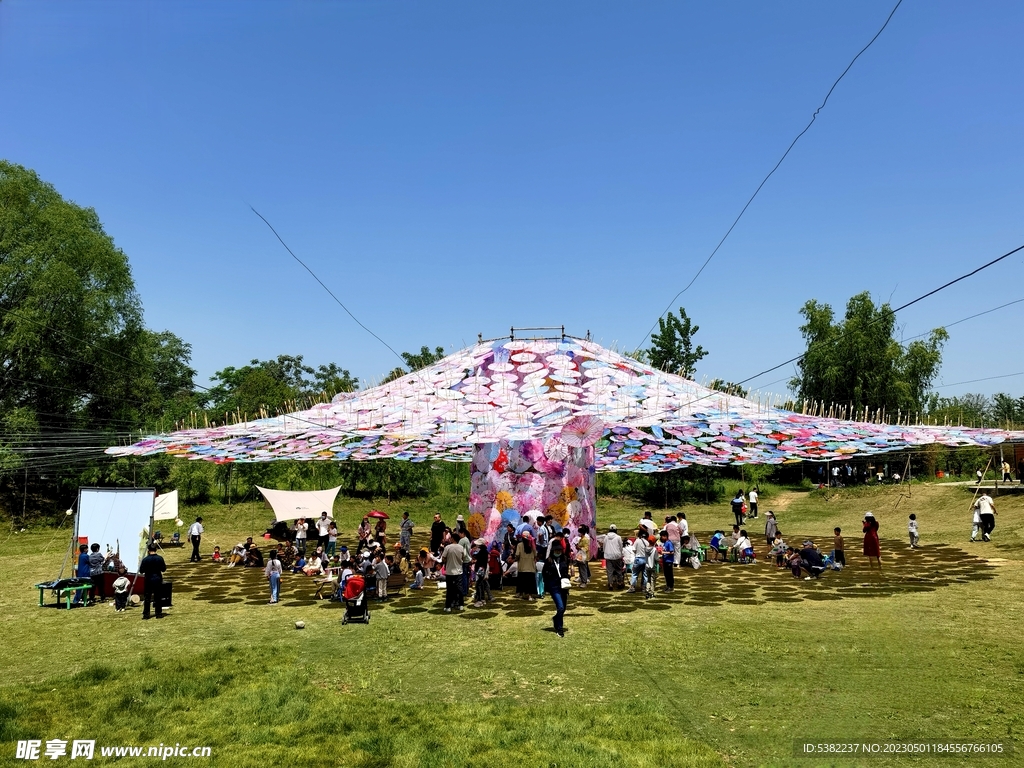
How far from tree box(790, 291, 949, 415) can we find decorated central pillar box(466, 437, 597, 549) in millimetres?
29315

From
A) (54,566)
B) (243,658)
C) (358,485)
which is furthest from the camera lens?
(358,485)

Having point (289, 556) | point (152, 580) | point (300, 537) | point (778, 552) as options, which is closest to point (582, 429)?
point (778, 552)

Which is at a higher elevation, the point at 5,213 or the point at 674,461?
the point at 5,213

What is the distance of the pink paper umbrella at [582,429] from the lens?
1677 cm

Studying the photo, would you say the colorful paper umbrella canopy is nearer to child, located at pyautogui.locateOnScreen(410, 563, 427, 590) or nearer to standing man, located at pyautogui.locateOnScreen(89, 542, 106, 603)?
standing man, located at pyautogui.locateOnScreen(89, 542, 106, 603)

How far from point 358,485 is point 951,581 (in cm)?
2960

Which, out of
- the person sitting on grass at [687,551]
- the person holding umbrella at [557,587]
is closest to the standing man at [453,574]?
the person holding umbrella at [557,587]

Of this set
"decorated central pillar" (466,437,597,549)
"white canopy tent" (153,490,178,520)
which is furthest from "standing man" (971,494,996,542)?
"white canopy tent" (153,490,178,520)

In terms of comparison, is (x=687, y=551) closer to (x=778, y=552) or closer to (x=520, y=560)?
(x=778, y=552)

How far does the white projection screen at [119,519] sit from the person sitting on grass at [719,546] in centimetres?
1563

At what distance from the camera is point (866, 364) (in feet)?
145

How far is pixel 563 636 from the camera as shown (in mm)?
11938

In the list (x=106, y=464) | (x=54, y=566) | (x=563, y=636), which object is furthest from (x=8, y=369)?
(x=563, y=636)

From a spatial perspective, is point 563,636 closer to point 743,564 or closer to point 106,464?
point 743,564
